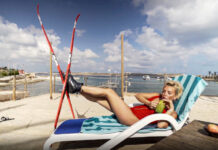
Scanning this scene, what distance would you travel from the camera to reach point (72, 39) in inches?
65.7

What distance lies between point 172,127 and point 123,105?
0.62 m

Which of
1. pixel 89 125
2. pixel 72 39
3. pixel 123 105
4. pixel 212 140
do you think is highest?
pixel 72 39

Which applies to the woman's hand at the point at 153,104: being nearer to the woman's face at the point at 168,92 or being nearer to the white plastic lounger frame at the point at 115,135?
the woman's face at the point at 168,92

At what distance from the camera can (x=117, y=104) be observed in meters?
1.59

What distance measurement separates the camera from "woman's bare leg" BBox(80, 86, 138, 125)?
1544 mm

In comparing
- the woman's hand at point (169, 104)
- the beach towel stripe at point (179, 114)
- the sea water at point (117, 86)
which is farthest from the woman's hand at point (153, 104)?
the sea water at point (117, 86)

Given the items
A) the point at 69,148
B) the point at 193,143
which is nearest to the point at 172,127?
the point at 193,143

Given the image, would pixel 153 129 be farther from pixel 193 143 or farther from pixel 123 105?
pixel 193 143

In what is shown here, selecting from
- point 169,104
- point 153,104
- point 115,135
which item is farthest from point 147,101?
point 115,135

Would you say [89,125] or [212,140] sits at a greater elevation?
[212,140]

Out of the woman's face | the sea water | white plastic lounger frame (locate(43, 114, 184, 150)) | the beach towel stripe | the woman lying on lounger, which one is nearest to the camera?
white plastic lounger frame (locate(43, 114, 184, 150))

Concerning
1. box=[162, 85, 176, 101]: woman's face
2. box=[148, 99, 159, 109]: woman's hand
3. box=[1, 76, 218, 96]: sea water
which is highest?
box=[162, 85, 176, 101]: woman's face

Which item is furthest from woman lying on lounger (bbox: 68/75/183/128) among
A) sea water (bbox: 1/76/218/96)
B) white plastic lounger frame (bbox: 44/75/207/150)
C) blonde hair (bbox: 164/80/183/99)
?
sea water (bbox: 1/76/218/96)

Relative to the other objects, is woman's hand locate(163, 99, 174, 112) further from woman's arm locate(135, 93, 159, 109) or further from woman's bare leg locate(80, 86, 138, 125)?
woman's bare leg locate(80, 86, 138, 125)
